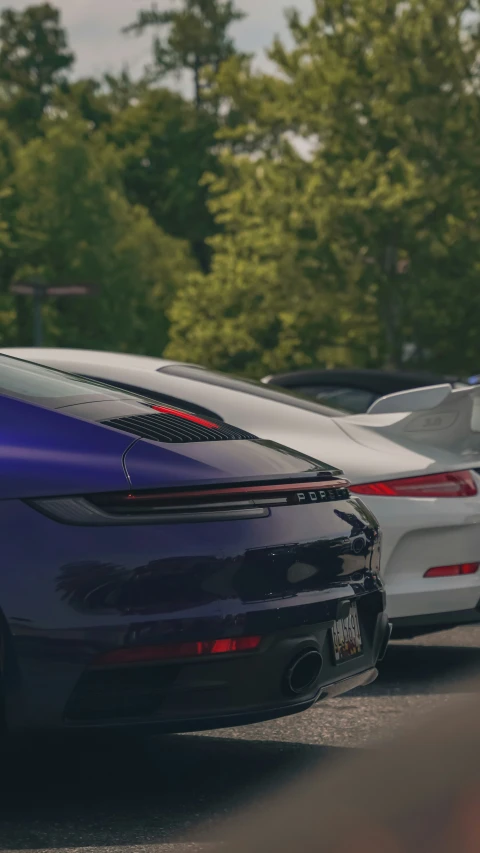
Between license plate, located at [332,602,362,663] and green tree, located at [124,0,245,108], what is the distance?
62423mm

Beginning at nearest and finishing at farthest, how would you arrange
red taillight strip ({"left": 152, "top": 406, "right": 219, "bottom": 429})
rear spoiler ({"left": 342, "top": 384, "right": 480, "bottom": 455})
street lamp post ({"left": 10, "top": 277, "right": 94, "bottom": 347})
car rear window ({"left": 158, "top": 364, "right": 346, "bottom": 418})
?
red taillight strip ({"left": 152, "top": 406, "right": 219, "bottom": 429}), rear spoiler ({"left": 342, "top": 384, "right": 480, "bottom": 455}), car rear window ({"left": 158, "top": 364, "right": 346, "bottom": 418}), street lamp post ({"left": 10, "top": 277, "right": 94, "bottom": 347})

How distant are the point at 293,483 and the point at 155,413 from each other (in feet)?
1.74

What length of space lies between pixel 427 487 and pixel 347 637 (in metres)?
1.96

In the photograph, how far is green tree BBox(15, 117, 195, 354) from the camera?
4872 cm

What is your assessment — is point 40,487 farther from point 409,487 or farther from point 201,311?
point 201,311

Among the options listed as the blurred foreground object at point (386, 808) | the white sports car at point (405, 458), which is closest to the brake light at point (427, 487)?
the white sports car at point (405, 458)

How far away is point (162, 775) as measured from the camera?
439 cm

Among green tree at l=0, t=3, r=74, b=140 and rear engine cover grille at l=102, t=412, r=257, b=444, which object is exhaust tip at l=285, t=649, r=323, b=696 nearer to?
rear engine cover grille at l=102, t=412, r=257, b=444

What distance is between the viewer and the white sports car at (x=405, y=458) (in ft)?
19.6

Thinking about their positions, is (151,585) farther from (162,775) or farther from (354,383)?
(354,383)

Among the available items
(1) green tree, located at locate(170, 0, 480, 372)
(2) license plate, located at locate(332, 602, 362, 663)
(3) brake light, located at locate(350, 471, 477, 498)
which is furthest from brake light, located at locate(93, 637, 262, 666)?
(1) green tree, located at locate(170, 0, 480, 372)

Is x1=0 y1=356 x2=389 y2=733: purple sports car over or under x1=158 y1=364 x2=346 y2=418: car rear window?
under

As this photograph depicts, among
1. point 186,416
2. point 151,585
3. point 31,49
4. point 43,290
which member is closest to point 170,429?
point 186,416

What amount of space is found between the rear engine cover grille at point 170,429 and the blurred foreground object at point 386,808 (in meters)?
2.87
